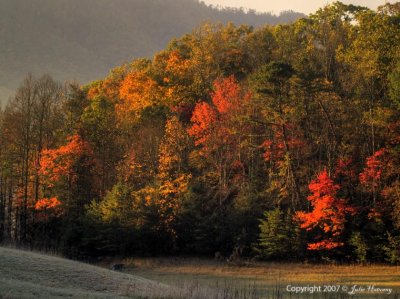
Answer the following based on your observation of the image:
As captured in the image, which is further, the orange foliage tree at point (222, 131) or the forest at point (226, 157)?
the orange foliage tree at point (222, 131)

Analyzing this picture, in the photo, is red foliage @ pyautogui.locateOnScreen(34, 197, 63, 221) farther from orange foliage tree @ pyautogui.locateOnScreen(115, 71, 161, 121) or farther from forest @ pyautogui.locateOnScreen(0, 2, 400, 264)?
orange foliage tree @ pyautogui.locateOnScreen(115, 71, 161, 121)

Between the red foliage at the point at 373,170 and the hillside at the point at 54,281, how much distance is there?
25.5m

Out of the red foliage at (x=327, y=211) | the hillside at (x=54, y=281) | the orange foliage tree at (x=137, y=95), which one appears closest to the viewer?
the hillside at (x=54, y=281)

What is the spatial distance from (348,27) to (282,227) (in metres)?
26.9

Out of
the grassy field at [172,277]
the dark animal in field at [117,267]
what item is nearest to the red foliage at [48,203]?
the grassy field at [172,277]

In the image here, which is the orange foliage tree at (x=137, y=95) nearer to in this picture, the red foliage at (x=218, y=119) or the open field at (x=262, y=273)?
the red foliage at (x=218, y=119)

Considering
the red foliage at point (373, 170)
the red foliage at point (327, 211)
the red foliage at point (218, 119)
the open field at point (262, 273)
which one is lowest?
the open field at point (262, 273)

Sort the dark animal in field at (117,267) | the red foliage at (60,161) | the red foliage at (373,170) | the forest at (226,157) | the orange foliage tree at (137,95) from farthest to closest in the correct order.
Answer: the orange foliage tree at (137,95) < the red foliage at (60,161) < the forest at (226,157) < the dark animal in field at (117,267) < the red foliage at (373,170)

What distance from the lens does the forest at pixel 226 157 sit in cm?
3966

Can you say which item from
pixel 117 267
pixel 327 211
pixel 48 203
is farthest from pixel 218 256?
pixel 48 203

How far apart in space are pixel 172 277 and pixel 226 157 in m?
16.5

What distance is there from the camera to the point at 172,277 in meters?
33.9

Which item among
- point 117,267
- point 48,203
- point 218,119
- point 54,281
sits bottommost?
point 117,267

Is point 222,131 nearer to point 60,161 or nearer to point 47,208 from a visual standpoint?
point 60,161
